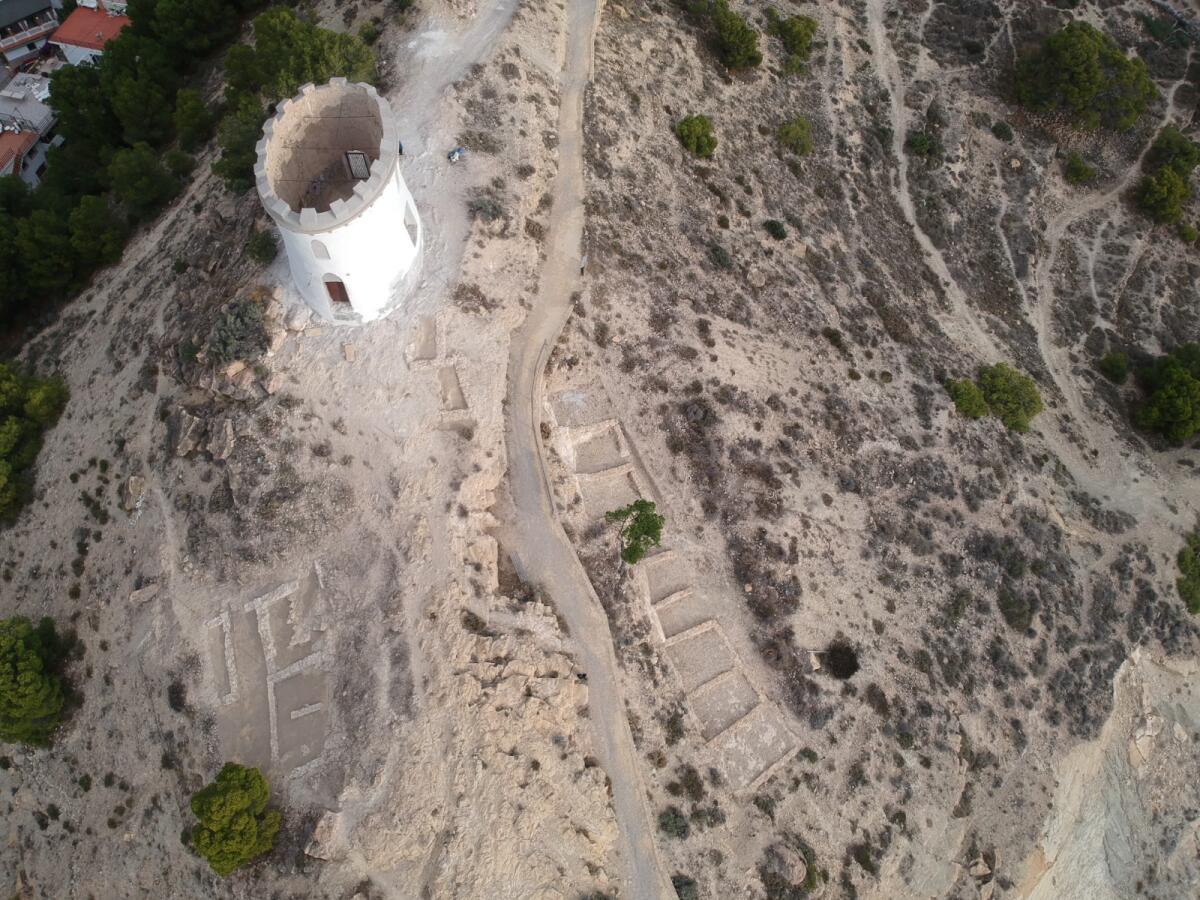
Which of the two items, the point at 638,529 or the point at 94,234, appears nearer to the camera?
the point at 638,529

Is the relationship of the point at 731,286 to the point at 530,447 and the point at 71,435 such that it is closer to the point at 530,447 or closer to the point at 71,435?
the point at 530,447

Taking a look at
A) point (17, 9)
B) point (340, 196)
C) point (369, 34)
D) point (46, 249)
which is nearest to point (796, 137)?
point (369, 34)

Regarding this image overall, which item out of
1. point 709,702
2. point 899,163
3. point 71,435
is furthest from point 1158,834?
point 71,435

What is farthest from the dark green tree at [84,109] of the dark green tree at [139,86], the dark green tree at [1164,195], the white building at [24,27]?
the dark green tree at [1164,195]

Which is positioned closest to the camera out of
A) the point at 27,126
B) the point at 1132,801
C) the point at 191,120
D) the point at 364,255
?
the point at 364,255

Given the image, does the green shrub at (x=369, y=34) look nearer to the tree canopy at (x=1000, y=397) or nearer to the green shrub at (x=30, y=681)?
the green shrub at (x=30, y=681)

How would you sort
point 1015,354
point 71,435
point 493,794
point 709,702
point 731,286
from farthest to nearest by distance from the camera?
point 1015,354
point 731,286
point 71,435
point 709,702
point 493,794

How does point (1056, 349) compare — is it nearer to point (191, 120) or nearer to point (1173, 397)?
point (1173, 397)

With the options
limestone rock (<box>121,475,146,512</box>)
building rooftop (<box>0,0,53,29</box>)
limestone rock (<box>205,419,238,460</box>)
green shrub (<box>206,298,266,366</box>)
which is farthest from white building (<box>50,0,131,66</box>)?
limestone rock (<box>205,419,238,460</box>)
